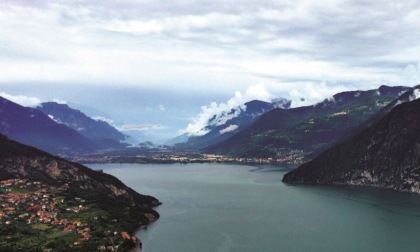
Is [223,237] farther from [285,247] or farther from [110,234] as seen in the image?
[110,234]

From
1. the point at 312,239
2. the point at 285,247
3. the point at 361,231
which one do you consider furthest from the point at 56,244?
the point at 361,231

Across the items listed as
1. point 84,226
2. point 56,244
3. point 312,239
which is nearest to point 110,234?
point 84,226

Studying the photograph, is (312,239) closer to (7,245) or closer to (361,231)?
(361,231)

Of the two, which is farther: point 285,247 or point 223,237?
point 223,237

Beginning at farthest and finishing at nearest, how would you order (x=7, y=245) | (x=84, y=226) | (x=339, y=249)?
1. (x=84, y=226)
2. (x=339, y=249)
3. (x=7, y=245)

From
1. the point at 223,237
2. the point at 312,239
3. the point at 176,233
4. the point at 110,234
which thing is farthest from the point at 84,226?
the point at 312,239

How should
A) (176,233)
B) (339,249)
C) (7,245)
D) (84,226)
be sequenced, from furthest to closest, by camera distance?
(176,233)
(84,226)
(339,249)
(7,245)

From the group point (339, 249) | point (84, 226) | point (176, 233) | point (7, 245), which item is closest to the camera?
point (7, 245)

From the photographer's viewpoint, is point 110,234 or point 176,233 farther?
point 176,233

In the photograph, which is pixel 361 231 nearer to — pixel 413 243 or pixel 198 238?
pixel 413 243
